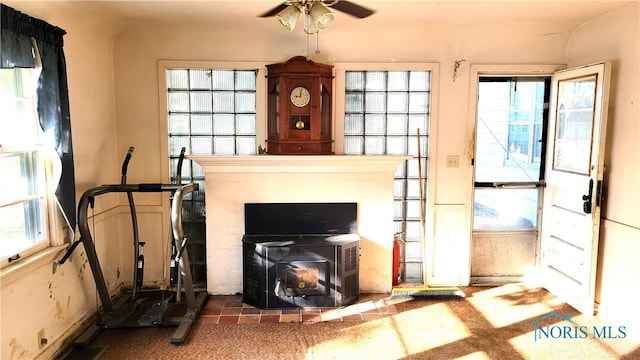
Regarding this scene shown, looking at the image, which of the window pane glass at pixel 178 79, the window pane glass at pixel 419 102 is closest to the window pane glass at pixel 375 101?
the window pane glass at pixel 419 102

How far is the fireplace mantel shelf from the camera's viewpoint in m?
3.51

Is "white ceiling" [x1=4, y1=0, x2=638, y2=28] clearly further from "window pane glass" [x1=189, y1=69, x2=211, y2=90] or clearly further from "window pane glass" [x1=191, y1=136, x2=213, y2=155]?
"window pane glass" [x1=191, y1=136, x2=213, y2=155]

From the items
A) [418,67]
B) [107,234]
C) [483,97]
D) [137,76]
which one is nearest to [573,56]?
[483,97]

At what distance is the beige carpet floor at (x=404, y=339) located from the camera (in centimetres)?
278

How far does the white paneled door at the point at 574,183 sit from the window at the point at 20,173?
375 centimetres

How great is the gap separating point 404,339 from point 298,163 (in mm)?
1569

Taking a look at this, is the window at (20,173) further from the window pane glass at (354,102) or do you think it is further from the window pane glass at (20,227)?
the window pane glass at (354,102)

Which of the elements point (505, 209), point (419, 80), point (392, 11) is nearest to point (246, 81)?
point (392, 11)

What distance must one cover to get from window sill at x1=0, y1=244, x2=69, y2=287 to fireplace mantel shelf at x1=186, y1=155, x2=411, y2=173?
1.18 metres

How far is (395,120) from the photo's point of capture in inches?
151

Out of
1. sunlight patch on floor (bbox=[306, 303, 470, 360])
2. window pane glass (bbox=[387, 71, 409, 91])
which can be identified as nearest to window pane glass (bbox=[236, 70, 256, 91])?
window pane glass (bbox=[387, 71, 409, 91])

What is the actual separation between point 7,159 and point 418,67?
9.90 ft

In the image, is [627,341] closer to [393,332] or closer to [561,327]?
[561,327]

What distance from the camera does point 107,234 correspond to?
11.5ft
